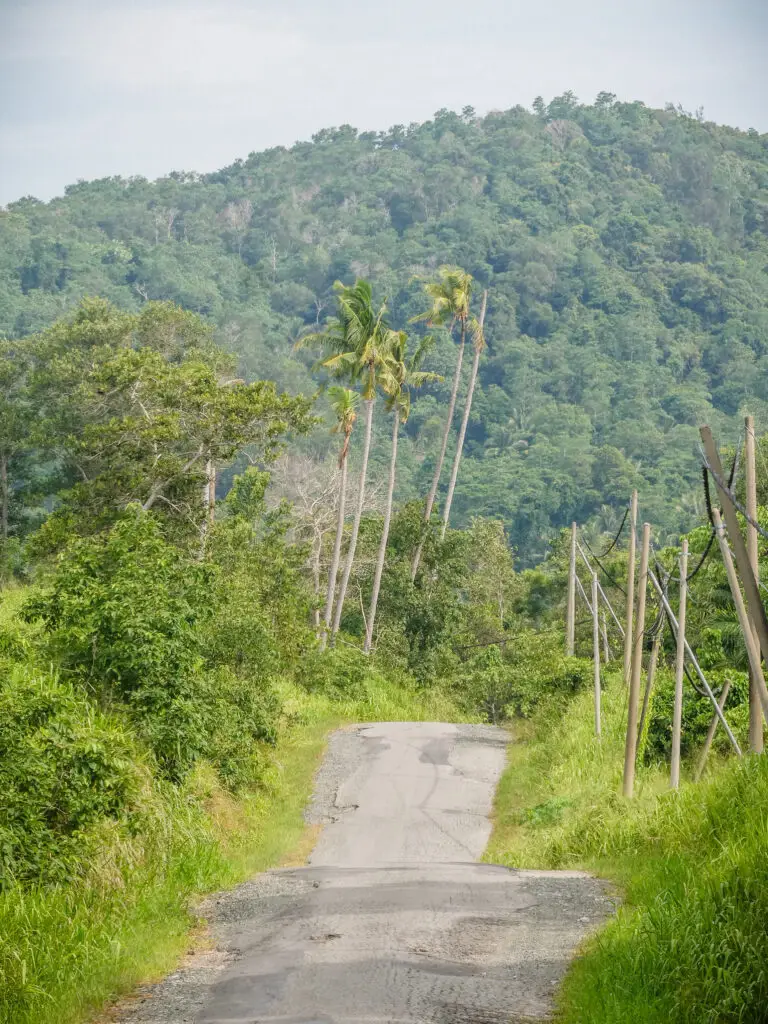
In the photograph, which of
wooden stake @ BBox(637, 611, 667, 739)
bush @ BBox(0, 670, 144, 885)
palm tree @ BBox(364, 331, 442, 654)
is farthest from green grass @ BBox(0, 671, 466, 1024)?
palm tree @ BBox(364, 331, 442, 654)

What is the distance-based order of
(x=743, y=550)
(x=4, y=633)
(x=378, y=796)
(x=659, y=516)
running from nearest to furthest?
(x=743, y=550) → (x=4, y=633) → (x=378, y=796) → (x=659, y=516)

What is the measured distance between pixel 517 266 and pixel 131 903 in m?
117

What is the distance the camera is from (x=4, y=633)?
16.2 meters

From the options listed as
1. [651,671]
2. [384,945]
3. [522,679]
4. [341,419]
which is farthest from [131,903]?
[341,419]

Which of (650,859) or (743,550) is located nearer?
(743,550)

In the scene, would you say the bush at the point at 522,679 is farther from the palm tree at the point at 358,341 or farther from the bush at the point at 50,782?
the bush at the point at 50,782

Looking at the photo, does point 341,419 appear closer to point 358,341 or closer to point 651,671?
point 358,341

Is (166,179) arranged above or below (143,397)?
above

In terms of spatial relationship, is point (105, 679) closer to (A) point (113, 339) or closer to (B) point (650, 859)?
(B) point (650, 859)

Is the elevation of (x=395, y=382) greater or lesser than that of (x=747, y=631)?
greater

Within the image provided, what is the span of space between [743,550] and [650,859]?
585cm

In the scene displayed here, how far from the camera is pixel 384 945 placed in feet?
38.3

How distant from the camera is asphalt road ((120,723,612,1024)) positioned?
32.8 feet

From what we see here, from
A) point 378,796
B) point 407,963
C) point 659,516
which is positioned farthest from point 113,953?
point 659,516
